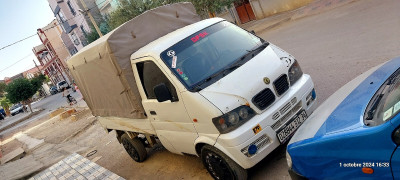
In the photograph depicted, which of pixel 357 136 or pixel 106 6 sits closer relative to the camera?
pixel 357 136

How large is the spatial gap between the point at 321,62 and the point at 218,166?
4.81 m

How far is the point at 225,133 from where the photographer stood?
145 inches

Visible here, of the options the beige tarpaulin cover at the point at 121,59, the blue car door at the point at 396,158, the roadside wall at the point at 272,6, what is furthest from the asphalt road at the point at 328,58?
the roadside wall at the point at 272,6

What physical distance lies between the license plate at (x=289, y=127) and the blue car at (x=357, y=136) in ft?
2.40

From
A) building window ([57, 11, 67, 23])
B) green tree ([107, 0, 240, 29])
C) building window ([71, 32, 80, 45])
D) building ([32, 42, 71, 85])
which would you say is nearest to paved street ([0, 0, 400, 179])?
green tree ([107, 0, 240, 29])

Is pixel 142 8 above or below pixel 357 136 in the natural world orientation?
above

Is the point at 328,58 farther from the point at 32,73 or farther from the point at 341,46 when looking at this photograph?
the point at 32,73

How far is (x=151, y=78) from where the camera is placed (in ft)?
15.3

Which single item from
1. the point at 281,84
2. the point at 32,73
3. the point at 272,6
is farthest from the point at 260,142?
the point at 32,73

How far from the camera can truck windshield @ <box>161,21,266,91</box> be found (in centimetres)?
411

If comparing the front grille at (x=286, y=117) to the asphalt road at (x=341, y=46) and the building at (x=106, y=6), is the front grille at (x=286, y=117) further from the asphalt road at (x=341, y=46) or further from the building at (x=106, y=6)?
the building at (x=106, y=6)

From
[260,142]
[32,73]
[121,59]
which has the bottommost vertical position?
[260,142]

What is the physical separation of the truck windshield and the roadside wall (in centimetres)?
1556

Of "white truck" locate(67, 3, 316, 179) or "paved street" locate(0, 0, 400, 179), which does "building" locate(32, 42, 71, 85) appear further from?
"white truck" locate(67, 3, 316, 179)
